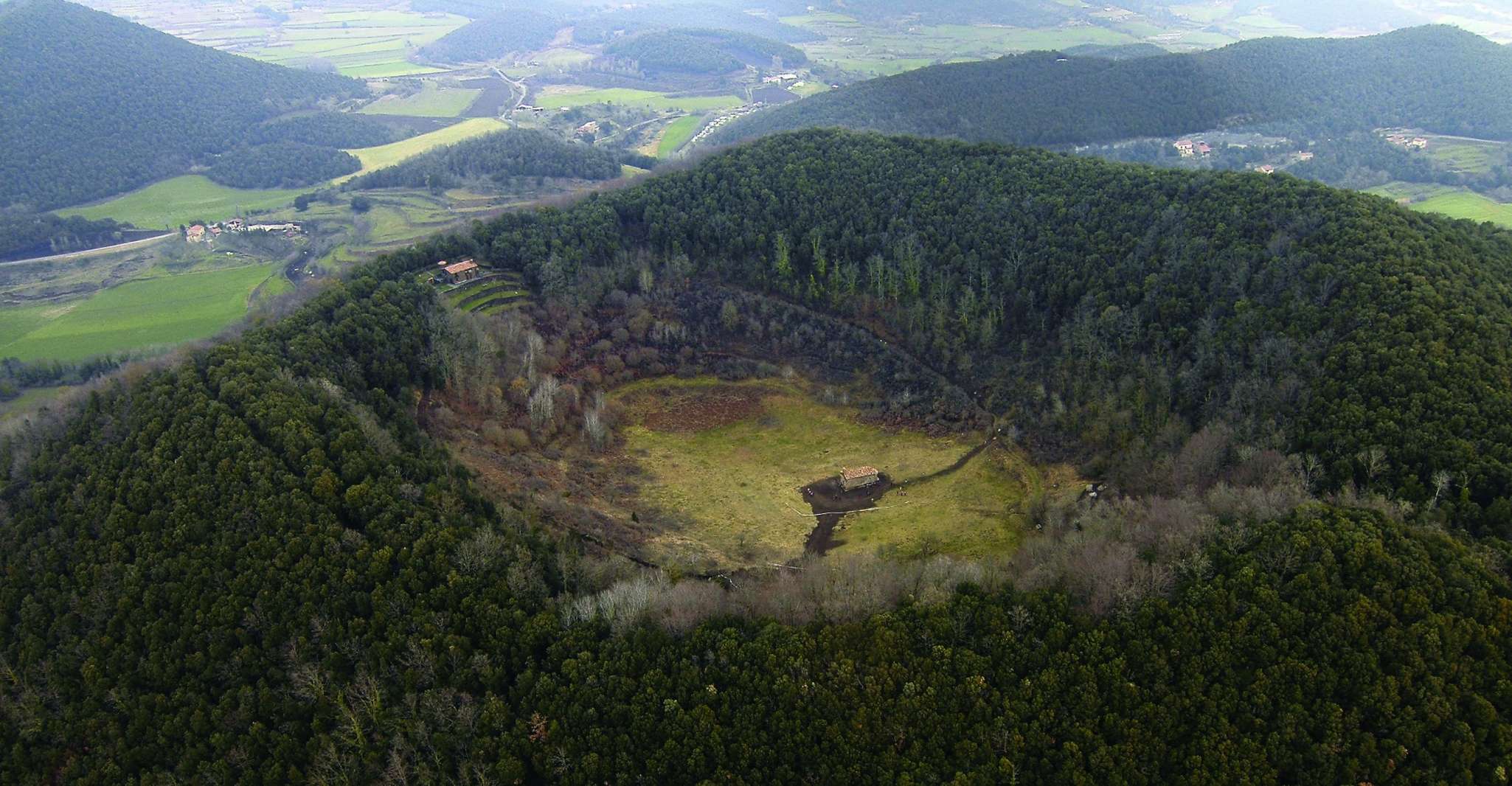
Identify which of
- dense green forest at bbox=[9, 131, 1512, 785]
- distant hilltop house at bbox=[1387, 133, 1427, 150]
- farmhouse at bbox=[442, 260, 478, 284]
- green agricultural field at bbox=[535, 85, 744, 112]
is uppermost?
green agricultural field at bbox=[535, 85, 744, 112]

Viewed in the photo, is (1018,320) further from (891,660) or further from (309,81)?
(309,81)

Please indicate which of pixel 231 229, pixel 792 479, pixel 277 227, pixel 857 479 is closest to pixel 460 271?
pixel 792 479

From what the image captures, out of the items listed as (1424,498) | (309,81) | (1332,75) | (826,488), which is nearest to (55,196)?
(309,81)

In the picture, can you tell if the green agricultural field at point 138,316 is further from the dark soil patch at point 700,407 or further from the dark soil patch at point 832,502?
the dark soil patch at point 832,502

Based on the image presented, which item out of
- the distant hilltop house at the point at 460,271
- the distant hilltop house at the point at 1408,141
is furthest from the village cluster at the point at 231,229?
the distant hilltop house at the point at 1408,141

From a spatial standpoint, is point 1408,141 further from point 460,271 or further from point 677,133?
point 460,271

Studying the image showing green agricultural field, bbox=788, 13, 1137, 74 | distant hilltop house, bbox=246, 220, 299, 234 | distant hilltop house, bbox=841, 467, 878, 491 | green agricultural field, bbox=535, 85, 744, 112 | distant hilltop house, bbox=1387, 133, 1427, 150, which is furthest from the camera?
green agricultural field, bbox=535, 85, 744, 112

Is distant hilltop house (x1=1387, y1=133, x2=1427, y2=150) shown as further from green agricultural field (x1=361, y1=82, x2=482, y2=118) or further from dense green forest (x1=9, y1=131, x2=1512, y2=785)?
green agricultural field (x1=361, y1=82, x2=482, y2=118)

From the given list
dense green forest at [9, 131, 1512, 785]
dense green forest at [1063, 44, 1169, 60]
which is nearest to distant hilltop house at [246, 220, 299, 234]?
dense green forest at [9, 131, 1512, 785]
